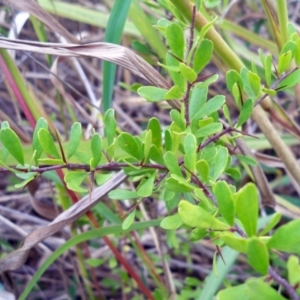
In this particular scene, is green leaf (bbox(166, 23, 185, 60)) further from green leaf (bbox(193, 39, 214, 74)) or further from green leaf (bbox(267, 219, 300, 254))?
green leaf (bbox(267, 219, 300, 254))

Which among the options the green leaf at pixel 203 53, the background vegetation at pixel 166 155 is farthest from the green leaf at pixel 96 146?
the green leaf at pixel 203 53

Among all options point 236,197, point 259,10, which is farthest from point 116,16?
point 259,10

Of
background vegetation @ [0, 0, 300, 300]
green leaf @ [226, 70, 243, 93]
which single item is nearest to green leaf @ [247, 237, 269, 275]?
background vegetation @ [0, 0, 300, 300]

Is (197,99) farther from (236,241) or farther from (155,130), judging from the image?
(236,241)

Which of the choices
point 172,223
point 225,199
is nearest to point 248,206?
point 225,199

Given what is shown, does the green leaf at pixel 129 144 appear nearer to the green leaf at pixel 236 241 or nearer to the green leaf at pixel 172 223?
the green leaf at pixel 172 223

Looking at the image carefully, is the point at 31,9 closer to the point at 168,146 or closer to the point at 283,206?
the point at 168,146
